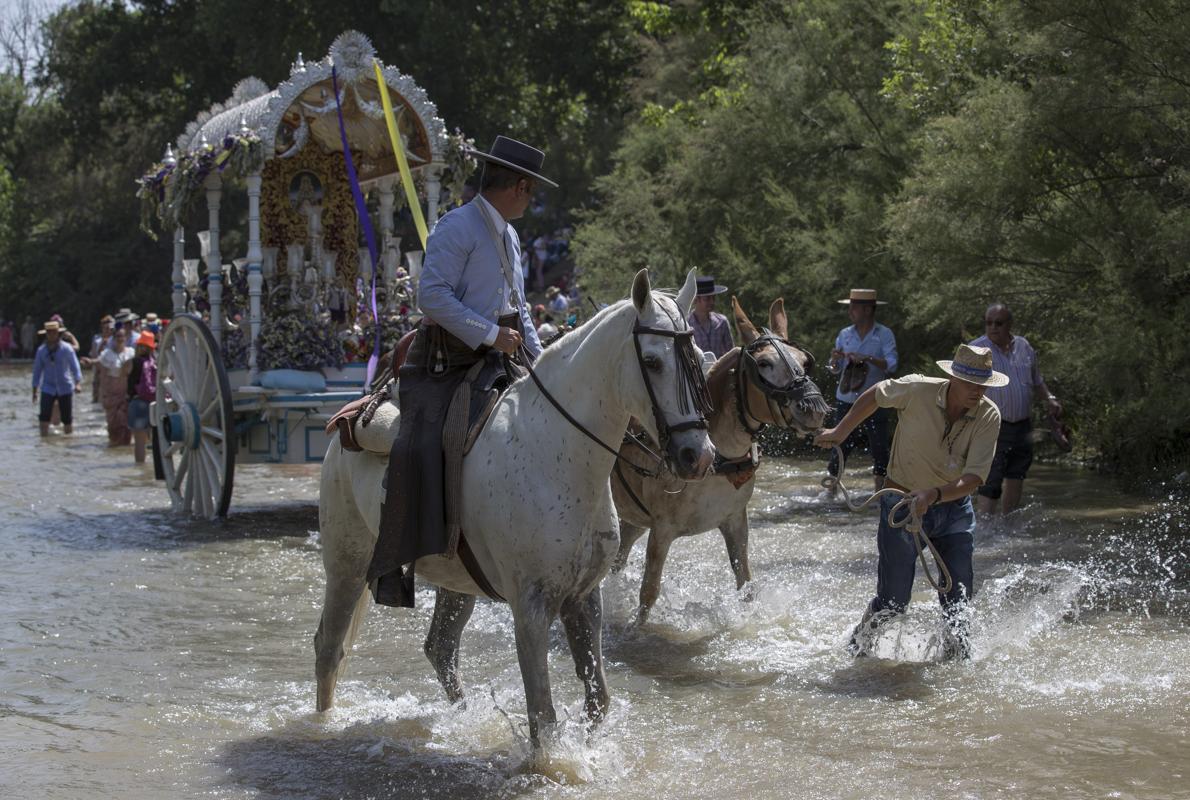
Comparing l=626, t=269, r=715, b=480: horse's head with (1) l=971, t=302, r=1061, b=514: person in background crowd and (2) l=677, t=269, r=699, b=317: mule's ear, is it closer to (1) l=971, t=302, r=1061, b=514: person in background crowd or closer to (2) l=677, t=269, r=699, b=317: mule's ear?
(2) l=677, t=269, r=699, b=317: mule's ear

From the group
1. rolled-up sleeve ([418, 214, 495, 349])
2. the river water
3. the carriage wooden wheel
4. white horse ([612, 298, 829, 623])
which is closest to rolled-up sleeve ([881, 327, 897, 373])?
the river water

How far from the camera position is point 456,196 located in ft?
44.9

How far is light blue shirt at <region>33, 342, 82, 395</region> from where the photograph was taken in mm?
21641

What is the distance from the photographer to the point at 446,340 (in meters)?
5.73

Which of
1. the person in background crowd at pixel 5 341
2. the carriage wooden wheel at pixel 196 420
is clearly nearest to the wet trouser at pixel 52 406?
the carriage wooden wheel at pixel 196 420

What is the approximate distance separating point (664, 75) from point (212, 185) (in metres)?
15.8

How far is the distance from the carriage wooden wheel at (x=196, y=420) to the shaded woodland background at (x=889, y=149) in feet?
21.5

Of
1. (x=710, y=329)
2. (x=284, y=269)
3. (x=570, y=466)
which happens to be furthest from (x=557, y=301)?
(x=570, y=466)

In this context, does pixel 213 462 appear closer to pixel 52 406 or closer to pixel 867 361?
pixel 867 361

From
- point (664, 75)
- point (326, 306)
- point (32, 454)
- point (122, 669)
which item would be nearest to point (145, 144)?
point (664, 75)

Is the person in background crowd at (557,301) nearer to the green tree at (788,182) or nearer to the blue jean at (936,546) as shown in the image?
the green tree at (788,182)

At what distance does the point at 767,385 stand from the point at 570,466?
7.82 feet

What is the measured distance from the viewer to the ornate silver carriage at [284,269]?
12312 mm

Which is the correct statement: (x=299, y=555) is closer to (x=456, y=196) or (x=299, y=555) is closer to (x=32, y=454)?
(x=456, y=196)
